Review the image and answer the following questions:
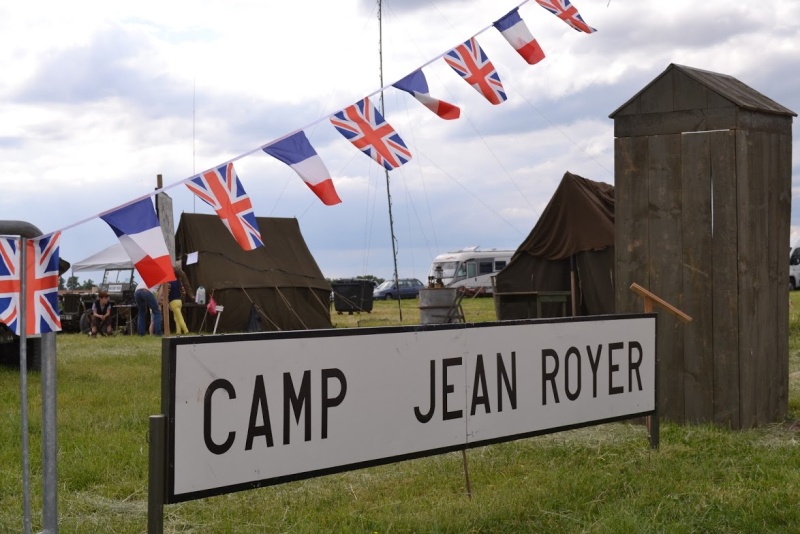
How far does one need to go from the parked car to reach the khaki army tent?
27578 mm

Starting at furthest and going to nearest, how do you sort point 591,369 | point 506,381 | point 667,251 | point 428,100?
1. point 667,251
2. point 428,100
3. point 591,369
4. point 506,381

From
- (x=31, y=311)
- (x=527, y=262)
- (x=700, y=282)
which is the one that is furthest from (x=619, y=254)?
(x=527, y=262)

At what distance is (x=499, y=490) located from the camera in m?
5.37

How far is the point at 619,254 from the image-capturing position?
8102mm

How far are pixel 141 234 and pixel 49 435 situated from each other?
1.34 meters

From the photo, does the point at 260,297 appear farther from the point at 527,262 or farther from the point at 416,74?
the point at 416,74

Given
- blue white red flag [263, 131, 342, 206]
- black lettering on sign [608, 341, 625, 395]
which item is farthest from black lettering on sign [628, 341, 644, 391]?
blue white red flag [263, 131, 342, 206]

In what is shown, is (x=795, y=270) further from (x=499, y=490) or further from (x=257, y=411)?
(x=257, y=411)

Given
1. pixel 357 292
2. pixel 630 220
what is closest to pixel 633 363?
pixel 630 220

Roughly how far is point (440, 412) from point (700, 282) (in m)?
3.79

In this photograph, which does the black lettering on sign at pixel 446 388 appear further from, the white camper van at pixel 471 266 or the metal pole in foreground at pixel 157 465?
the white camper van at pixel 471 266

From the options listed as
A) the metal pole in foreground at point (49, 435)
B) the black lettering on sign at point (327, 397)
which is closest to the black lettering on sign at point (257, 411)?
the black lettering on sign at point (327, 397)

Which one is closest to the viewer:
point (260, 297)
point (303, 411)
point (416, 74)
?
point (303, 411)

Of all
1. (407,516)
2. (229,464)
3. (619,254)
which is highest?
(619,254)
